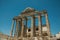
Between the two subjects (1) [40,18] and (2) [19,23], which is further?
(2) [19,23]

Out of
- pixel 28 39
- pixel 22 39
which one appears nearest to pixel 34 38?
pixel 28 39

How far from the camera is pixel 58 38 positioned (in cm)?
2684

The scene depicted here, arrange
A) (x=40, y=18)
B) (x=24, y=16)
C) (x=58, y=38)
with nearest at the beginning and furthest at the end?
1. (x=58, y=38)
2. (x=40, y=18)
3. (x=24, y=16)

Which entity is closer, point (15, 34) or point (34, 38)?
point (34, 38)

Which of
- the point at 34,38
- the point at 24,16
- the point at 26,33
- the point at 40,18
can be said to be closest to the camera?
the point at 34,38

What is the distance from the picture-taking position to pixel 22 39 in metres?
33.7

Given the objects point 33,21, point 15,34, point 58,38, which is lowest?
point 58,38

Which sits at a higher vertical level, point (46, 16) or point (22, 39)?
point (46, 16)

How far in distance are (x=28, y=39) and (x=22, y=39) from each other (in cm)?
231

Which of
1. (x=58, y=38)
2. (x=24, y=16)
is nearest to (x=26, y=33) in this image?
(x=24, y=16)

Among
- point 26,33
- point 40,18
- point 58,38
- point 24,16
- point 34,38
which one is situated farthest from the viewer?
point 26,33

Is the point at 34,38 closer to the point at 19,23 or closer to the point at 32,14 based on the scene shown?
the point at 32,14

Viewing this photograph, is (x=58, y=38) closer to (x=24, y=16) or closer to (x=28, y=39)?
(x=28, y=39)

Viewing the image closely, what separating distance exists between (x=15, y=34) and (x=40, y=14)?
11557mm
